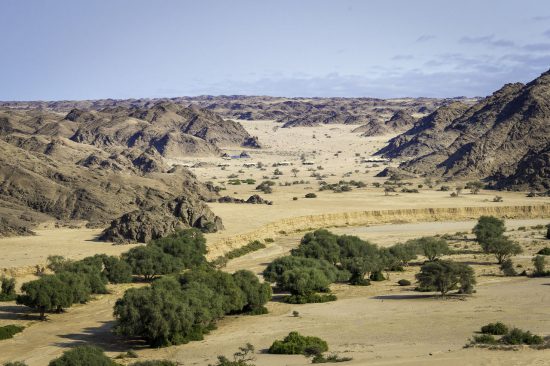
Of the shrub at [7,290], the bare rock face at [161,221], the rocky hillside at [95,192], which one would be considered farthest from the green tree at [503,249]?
the shrub at [7,290]

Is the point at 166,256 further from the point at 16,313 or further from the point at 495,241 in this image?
the point at 495,241

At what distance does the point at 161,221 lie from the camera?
59.4 meters

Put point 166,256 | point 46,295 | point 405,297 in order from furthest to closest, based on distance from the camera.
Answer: point 166,256
point 405,297
point 46,295

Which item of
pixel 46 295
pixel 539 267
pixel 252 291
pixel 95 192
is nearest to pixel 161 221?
pixel 95 192

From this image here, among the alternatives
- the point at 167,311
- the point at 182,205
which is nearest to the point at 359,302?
the point at 167,311

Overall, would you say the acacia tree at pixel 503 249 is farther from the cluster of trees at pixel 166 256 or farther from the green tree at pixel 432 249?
the cluster of trees at pixel 166 256

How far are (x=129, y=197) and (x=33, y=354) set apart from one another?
39.2 metres

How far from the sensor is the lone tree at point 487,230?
56.9 metres

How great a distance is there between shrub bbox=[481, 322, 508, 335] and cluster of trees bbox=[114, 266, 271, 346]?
11755mm

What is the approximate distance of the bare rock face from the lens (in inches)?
2261

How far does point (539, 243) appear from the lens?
60.3m

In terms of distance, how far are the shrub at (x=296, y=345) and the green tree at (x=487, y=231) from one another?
92.5 ft

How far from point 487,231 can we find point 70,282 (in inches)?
1240

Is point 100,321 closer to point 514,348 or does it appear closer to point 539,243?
point 514,348
